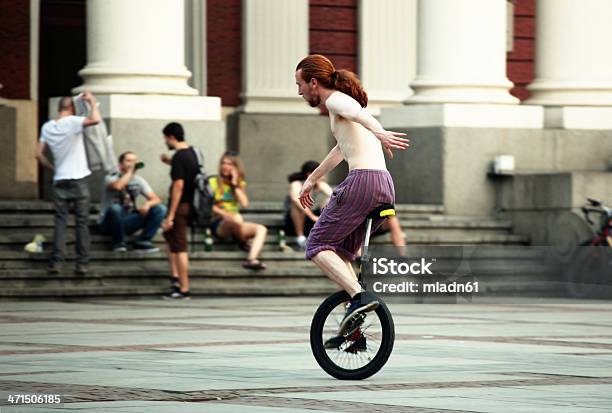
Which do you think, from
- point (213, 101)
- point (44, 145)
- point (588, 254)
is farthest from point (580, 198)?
point (44, 145)

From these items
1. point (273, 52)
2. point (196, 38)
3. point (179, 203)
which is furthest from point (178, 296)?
point (273, 52)

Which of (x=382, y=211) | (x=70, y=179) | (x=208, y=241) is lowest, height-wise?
(x=208, y=241)

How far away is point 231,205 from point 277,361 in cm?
845

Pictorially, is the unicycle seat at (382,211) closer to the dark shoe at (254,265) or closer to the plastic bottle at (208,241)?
the dark shoe at (254,265)

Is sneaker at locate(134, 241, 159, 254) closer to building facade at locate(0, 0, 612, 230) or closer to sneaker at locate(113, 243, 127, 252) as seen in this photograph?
sneaker at locate(113, 243, 127, 252)

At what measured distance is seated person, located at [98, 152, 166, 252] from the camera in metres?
17.9

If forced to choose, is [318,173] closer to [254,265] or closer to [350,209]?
[350,209]

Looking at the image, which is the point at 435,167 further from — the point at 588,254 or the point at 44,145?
the point at 44,145

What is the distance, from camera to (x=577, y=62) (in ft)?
73.3

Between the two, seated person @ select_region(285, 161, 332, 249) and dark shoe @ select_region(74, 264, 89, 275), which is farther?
seated person @ select_region(285, 161, 332, 249)

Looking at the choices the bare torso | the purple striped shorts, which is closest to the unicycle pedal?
the purple striped shorts

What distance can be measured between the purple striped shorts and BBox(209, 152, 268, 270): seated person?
8741mm

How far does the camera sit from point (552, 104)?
886 inches

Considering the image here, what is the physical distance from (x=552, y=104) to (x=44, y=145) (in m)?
7.98
